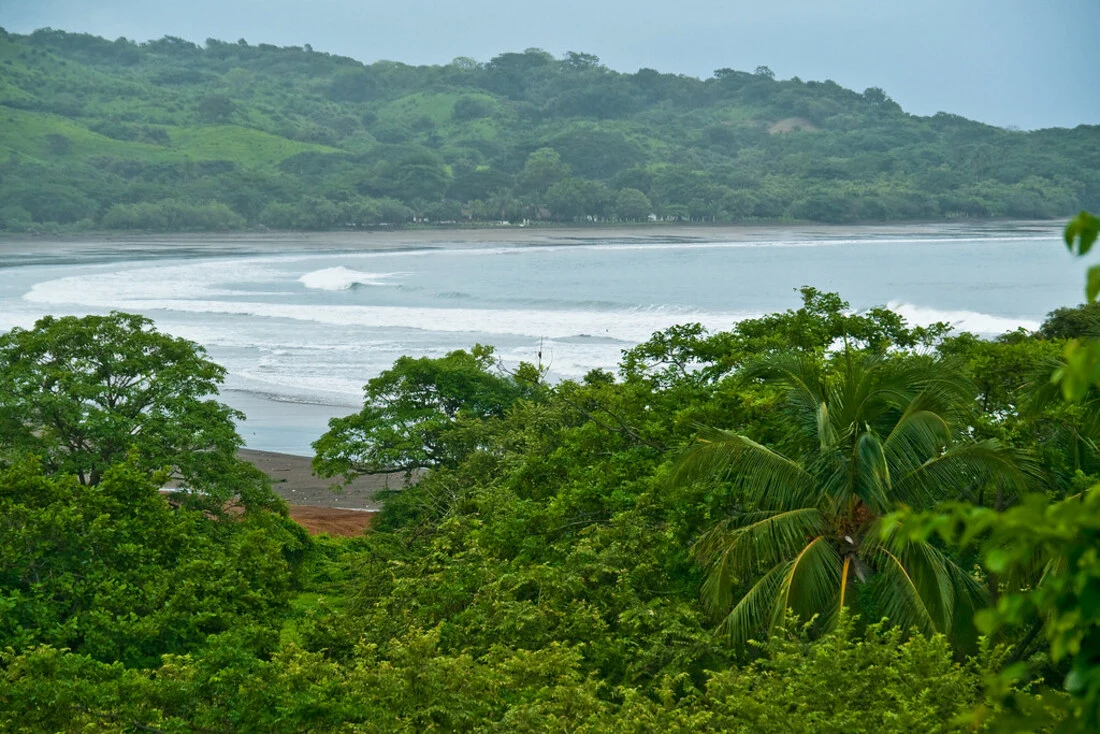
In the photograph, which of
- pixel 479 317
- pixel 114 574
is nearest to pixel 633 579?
pixel 114 574

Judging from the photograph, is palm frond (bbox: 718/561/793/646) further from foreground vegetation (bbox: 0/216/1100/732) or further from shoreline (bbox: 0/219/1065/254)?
shoreline (bbox: 0/219/1065/254)

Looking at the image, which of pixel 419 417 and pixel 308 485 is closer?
pixel 419 417

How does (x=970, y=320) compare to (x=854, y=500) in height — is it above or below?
below

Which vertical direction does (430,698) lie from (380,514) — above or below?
above

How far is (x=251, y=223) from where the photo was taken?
16100 cm

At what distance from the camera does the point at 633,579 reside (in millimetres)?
13117

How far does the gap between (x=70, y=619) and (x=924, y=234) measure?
134401mm

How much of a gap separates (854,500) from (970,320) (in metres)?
55.0

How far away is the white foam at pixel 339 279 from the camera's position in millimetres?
82562

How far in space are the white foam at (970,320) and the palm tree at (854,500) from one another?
154 ft

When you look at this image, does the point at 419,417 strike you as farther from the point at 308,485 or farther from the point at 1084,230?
the point at 1084,230

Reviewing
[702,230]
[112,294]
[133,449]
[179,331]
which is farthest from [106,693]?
[702,230]

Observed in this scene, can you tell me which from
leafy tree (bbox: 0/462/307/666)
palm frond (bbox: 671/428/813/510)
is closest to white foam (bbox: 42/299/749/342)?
leafy tree (bbox: 0/462/307/666)

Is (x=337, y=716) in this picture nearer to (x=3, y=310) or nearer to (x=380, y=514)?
(x=380, y=514)
